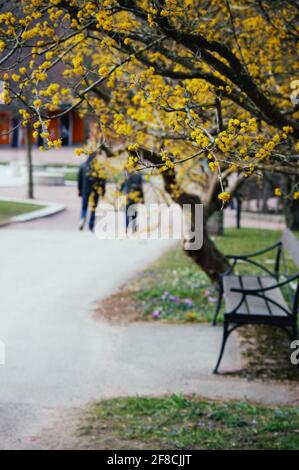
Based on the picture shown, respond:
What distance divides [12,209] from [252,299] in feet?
Answer: 47.7

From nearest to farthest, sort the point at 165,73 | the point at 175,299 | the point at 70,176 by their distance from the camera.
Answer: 1. the point at 165,73
2. the point at 175,299
3. the point at 70,176

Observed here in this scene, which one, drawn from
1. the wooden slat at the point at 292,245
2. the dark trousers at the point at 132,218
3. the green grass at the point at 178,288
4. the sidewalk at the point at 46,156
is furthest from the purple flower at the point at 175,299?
the sidewalk at the point at 46,156

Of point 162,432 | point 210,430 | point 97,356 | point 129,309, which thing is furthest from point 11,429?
point 129,309

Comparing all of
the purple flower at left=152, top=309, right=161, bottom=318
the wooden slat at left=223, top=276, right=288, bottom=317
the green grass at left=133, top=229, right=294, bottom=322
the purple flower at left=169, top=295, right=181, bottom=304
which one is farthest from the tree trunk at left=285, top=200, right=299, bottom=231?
the purple flower at left=152, top=309, right=161, bottom=318

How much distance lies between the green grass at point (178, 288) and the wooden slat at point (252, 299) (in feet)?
2.20

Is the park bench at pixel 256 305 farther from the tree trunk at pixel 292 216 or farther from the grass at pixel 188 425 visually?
the tree trunk at pixel 292 216

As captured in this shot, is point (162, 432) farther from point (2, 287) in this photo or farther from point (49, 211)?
point (49, 211)

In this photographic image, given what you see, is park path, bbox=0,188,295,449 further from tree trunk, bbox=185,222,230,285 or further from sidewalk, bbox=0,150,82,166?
sidewalk, bbox=0,150,82,166

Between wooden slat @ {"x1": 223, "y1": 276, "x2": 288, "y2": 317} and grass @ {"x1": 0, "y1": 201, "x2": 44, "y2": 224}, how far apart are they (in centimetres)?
1076

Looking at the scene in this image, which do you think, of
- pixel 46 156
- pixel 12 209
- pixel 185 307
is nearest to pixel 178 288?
pixel 185 307

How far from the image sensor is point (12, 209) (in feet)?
70.2

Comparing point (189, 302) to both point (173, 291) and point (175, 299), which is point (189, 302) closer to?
point (175, 299)

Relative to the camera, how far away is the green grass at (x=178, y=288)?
30.3 feet

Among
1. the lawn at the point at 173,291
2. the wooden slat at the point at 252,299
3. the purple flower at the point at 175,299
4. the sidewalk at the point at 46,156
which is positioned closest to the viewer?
the wooden slat at the point at 252,299
